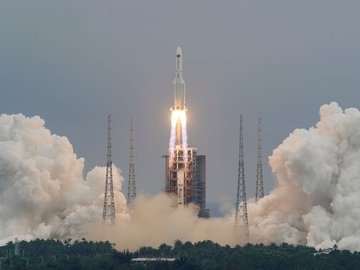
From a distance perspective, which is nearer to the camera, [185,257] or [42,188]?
[185,257]

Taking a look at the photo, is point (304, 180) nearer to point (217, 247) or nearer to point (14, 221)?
point (217, 247)

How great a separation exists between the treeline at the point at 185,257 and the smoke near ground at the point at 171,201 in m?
2.59

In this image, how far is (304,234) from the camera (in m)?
179

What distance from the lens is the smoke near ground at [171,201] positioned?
578 ft

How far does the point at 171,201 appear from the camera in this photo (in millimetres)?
181375

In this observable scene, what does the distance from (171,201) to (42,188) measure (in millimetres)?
9656

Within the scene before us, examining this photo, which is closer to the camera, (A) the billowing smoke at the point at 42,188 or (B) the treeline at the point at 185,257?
(B) the treeline at the point at 185,257

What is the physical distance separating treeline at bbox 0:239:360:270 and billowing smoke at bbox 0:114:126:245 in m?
4.01

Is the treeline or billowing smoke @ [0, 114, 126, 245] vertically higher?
billowing smoke @ [0, 114, 126, 245]

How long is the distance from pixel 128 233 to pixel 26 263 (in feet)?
41.2

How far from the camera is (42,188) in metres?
183

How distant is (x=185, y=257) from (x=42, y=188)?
57.4 ft

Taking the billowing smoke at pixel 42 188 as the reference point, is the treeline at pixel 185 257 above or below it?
below

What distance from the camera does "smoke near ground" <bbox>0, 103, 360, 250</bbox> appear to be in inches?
6939
